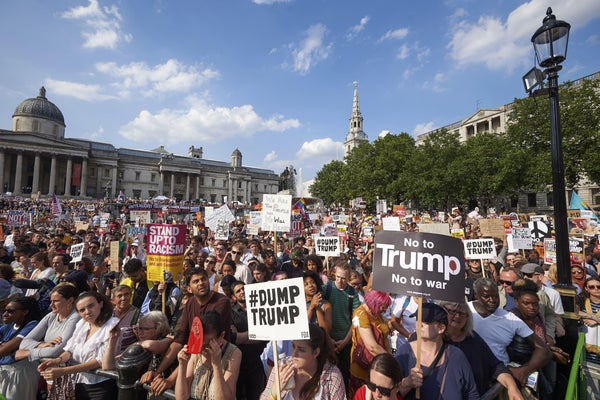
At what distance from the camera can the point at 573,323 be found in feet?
13.0

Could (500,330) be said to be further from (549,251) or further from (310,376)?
(549,251)

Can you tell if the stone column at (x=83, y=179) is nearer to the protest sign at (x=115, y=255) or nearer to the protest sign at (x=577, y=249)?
the protest sign at (x=115, y=255)

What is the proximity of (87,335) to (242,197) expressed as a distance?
279ft

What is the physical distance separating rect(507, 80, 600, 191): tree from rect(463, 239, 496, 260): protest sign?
2882cm

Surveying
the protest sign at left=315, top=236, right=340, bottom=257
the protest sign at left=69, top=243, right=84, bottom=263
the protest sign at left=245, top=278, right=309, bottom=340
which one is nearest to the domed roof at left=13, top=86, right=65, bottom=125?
the protest sign at left=69, top=243, right=84, bottom=263

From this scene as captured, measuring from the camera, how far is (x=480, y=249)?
23.5 ft

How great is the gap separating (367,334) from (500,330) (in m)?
1.37

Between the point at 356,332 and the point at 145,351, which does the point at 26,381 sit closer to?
the point at 145,351

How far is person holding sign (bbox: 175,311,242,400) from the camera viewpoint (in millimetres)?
2680

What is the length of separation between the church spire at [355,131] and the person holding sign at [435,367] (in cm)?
9382

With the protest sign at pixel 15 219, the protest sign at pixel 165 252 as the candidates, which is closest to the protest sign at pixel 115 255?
the protest sign at pixel 165 252

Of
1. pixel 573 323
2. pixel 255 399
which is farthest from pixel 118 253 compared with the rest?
pixel 573 323

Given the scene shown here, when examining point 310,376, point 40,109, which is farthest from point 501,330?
point 40,109

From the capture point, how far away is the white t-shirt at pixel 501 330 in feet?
11.0
